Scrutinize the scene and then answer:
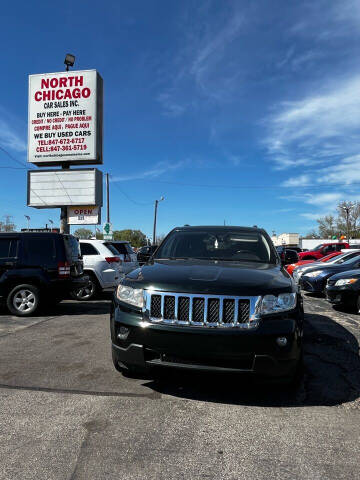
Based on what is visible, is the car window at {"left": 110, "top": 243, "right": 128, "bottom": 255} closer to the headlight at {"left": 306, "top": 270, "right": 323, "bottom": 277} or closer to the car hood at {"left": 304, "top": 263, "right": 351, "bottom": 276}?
the headlight at {"left": 306, "top": 270, "right": 323, "bottom": 277}

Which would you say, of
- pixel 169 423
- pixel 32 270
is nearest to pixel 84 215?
pixel 32 270

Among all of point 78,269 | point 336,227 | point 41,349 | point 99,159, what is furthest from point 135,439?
point 336,227

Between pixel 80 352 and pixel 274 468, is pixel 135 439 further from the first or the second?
pixel 80 352

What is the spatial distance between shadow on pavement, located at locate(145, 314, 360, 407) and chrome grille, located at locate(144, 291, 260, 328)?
0.44 meters

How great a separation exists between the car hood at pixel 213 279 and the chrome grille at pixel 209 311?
6cm

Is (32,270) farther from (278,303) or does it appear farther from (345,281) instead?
(345,281)

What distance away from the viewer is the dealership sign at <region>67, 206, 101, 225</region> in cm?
1767

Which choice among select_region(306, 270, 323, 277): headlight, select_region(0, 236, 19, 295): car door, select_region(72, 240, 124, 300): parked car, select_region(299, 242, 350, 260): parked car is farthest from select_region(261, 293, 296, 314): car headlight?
select_region(299, 242, 350, 260): parked car

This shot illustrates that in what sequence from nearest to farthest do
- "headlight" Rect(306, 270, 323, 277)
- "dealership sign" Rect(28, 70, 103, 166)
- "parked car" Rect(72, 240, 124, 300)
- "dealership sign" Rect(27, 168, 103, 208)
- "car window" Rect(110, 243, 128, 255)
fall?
"parked car" Rect(72, 240, 124, 300) → "car window" Rect(110, 243, 128, 255) → "headlight" Rect(306, 270, 323, 277) → "dealership sign" Rect(28, 70, 103, 166) → "dealership sign" Rect(27, 168, 103, 208)

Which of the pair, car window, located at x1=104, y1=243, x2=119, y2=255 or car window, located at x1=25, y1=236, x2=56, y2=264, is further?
car window, located at x1=104, y1=243, x2=119, y2=255

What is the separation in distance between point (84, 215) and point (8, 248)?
1038 centimetres

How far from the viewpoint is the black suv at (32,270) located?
742cm

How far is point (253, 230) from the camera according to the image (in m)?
5.10

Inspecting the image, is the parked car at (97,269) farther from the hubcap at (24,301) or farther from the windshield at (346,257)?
the windshield at (346,257)
